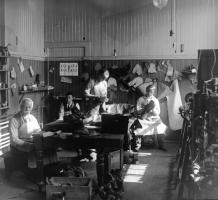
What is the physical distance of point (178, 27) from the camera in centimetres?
855

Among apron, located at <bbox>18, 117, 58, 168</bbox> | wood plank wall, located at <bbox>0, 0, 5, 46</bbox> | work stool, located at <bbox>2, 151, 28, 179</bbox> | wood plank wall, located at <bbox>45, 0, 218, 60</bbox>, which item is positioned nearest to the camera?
apron, located at <bbox>18, 117, 58, 168</bbox>

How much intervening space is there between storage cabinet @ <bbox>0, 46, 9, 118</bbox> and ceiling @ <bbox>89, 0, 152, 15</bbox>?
3.16m

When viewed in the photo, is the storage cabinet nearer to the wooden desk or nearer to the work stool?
the work stool

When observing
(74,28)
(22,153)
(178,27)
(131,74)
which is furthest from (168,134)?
(22,153)

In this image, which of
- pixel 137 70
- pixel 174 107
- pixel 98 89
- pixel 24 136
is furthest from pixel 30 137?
pixel 174 107

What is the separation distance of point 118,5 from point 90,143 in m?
5.26

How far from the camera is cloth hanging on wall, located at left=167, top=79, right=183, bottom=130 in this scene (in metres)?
8.55

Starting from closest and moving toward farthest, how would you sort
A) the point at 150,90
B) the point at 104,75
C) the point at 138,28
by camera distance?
the point at 150,90 → the point at 104,75 → the point at 138,28

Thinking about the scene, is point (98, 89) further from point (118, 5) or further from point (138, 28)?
point (118, 5)

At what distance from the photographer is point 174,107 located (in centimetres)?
859

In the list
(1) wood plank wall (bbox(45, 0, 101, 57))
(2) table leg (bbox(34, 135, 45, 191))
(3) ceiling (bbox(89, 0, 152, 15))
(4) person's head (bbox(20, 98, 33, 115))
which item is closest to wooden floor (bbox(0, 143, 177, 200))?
(2) table leg (bbox(34, 135, 45, 191))

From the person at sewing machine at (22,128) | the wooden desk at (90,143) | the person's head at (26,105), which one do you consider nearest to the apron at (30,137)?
the person at sewing machine at (22,128)

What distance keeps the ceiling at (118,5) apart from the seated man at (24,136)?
4.59 m

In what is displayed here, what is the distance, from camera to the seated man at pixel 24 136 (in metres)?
5.06
